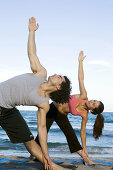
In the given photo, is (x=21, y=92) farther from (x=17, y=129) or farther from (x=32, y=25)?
(x=32, y=25)

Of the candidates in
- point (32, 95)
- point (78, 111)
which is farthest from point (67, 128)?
point (32, 95)

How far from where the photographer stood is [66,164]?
569cm

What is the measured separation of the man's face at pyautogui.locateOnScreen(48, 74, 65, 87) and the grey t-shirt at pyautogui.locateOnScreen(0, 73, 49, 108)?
185 millimetres

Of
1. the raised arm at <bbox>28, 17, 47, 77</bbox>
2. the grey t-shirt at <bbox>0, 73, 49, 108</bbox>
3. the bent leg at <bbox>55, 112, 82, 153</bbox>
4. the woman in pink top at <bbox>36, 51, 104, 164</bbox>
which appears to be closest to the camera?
the grey t-shirt at <bbox>0, 73, 49, 108</bbox>

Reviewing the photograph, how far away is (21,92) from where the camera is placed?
167 inches

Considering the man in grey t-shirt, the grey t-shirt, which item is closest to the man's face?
the man in grey t-shirt

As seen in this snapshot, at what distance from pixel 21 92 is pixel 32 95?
0.17m

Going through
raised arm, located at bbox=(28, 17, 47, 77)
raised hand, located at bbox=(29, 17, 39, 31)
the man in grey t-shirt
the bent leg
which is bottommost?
the bent leg

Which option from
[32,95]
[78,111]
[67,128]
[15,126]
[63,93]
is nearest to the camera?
[32,95]

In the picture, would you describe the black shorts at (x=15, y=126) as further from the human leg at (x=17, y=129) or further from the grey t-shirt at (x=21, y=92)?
the grey t-shirt at (x=21, y=92)

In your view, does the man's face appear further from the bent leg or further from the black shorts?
the bent leg

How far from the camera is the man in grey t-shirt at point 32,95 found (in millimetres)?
4258

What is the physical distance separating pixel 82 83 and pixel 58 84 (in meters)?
1.16

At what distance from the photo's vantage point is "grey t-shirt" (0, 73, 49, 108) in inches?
167
